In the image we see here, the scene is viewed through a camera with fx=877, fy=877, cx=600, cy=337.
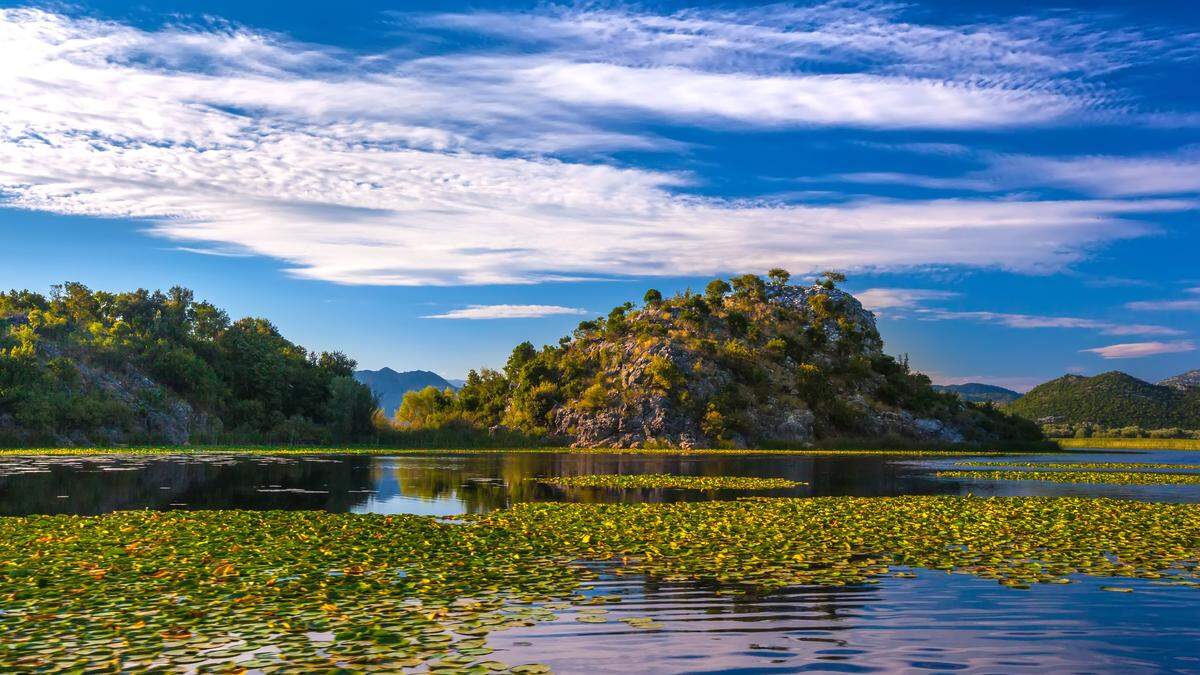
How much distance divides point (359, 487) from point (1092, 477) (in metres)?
46.5

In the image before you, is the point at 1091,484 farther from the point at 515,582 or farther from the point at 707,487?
the point at 515,582

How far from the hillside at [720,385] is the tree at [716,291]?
18.2 inches

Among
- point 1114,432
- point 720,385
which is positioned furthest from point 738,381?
point 1114,432

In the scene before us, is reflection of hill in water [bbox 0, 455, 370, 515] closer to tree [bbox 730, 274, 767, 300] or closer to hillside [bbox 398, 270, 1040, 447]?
hillside [bbox 398, 270, 1040, 447]

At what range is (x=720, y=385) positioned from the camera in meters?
153

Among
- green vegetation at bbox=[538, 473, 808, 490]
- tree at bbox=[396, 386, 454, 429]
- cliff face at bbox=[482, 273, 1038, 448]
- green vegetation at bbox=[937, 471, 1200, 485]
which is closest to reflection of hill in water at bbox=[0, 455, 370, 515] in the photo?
green vegetation at bbox=[538, 473, 808, 490]

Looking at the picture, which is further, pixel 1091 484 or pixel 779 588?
pixel 1091 484

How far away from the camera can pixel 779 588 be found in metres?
17.9

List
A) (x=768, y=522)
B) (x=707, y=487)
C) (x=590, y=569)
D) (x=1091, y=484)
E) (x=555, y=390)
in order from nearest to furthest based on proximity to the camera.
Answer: (x=590, y=569)
(x=768, y=522)
(x=707, y=487)
(x=1091, y=484)
(x=555, y=390)

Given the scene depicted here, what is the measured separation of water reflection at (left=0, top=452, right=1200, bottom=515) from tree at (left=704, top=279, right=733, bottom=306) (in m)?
122

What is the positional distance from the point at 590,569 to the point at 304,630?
761 cm

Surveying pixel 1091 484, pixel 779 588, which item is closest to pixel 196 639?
pixel 779 588

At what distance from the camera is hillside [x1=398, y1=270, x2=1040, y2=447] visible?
475 ft

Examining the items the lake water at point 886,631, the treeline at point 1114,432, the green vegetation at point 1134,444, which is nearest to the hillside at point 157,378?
the lake water at point 886,631
